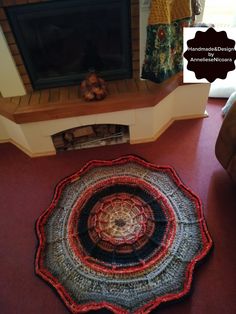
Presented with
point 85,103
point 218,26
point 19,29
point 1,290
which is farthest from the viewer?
point 218,26

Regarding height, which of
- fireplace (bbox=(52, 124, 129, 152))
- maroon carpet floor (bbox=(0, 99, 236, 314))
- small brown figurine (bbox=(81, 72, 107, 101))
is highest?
small brown figurine (bbox=(81, 72, 107, 101))

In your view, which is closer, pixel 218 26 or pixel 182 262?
pixel 182 262

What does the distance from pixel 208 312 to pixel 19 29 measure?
72.7 inches

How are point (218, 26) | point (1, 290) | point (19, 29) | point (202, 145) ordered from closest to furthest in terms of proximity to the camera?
point (1, 290) → point (19, 29) → point (202, 145) → point (218, 26)

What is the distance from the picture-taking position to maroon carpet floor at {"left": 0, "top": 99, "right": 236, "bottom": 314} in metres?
1.14

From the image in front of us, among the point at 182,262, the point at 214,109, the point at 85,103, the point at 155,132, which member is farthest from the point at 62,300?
the point at 214,109

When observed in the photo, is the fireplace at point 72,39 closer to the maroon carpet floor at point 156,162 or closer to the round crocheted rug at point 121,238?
the maroon carpet floor at point 156,162

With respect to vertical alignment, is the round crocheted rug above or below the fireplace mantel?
below

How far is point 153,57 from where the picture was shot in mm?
1565

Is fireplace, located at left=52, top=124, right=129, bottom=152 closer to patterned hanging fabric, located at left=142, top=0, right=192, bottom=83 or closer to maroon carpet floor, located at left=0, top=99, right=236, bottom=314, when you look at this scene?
maroon carpet floor, located at left=0, top=99, right=236, bottom=314

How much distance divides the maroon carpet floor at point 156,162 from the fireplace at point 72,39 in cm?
58

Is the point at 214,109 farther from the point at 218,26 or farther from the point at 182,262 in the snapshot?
the point at 182,262

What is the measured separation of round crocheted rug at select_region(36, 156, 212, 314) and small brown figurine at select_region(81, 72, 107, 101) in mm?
501

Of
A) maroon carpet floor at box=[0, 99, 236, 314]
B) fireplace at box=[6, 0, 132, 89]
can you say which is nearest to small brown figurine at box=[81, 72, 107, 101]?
fireplace at box=[6, 0, 132, 89]
